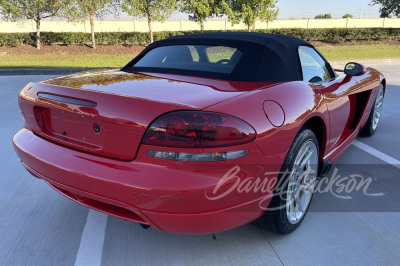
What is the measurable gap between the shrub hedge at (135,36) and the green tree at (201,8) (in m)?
1.56

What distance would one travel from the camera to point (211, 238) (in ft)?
7.45

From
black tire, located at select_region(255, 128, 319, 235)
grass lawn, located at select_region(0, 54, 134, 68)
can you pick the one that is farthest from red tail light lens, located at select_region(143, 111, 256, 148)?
grass lawn, located at select_region(0, 54, 134, 68)

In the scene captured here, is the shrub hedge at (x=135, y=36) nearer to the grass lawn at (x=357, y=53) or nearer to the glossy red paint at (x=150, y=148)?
the grass lawn at (x=357, y=53)

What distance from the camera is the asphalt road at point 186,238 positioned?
2062 millimetres

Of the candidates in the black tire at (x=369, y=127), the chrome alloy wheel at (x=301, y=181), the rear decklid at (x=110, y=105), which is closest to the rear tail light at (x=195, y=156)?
the rear decklid at (x=110, y=105)

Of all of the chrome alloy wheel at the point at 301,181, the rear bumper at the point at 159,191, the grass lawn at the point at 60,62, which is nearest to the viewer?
the rear bumper at the point at 159,191

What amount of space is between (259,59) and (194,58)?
2.00 feet

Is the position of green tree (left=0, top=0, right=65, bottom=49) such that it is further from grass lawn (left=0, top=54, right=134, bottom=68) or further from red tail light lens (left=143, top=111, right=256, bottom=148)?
red tail light lens (left=143, top=111, right=256, bottom=148)

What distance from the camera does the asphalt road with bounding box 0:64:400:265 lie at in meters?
2.06

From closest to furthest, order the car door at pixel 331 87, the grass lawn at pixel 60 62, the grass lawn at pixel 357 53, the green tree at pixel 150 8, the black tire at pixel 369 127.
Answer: the car door at pixel 331 87
the black tire at pixel 369 127
the grass lawn at pixel 60 62
the grass lawn at pixel 357 53
the green tree at pixel 150 8

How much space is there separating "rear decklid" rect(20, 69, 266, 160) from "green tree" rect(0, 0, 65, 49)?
693 inches

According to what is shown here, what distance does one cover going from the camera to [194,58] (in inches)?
107

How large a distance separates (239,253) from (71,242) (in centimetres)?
113

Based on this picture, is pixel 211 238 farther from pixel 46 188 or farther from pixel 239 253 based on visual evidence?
pixel 46 188
